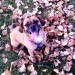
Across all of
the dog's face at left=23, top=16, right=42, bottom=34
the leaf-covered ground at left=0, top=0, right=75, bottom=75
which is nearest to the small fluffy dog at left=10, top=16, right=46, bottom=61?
the dog's face at left=23, top=16, right=42, bottom=34

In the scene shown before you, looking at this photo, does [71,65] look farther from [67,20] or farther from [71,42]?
[67,20]

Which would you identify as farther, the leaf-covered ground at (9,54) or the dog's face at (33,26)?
the leaf-covered ground at (9,54)

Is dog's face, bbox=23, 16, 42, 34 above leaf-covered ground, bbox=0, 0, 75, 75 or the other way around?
above

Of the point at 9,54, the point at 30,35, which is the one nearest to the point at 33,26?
the point at 30,35

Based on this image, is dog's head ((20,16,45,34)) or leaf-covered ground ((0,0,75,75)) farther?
leaf-covered ground ((0,0,75,75))

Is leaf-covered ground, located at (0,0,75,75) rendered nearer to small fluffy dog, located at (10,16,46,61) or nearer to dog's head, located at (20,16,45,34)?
small fluffy dog, located at (10,16,46,61)

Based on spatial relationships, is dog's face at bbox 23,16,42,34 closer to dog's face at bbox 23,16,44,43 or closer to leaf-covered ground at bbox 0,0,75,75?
dog's face at bbox 23,16,44,43

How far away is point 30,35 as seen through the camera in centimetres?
285

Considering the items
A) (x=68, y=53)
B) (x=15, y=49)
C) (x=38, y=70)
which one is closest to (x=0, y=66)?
(x=15, y=49)

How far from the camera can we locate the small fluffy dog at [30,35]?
2.71m

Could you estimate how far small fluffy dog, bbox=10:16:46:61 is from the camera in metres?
2.71

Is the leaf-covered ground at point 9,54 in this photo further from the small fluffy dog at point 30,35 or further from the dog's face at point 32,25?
the dog's face at point 32,25

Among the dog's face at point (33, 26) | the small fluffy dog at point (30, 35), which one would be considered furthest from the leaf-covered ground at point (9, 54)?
the dog's face at point (33, 26)

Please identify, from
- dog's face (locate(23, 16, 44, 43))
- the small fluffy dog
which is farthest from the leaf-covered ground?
dog's face (locate(23, 16, 44, 43))
